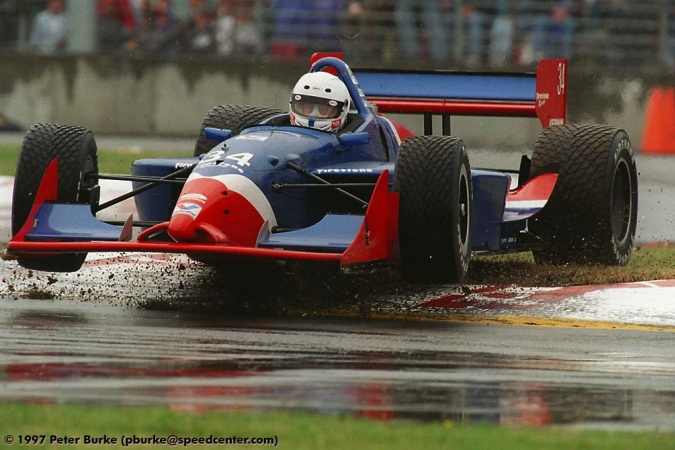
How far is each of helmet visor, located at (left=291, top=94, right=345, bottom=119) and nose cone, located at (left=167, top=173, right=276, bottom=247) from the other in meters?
Answer: 1.28

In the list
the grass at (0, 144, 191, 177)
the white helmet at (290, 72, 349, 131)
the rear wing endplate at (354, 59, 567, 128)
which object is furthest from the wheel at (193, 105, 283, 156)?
the grass at (0, 144, 191, 177)

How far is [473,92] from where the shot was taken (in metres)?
12.0

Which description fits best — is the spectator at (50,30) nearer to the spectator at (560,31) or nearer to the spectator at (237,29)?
the spectator at (237,29)

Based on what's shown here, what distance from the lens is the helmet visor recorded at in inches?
393

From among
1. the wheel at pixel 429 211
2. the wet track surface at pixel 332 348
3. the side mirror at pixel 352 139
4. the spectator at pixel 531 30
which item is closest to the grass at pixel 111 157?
the spectator at pixel 531 30

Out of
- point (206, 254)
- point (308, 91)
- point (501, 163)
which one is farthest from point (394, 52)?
point (206, 254)

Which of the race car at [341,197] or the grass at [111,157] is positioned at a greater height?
the race car at [341,197]

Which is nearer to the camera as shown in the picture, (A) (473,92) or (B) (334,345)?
(B) (334,345)

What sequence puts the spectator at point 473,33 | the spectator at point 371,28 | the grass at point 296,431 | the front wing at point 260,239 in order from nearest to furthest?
the grass at point 296,431, the front wing at point 260,239, the spectator at point 473,33, the spectator at point 371,28

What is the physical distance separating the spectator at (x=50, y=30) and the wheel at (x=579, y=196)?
15.1 m

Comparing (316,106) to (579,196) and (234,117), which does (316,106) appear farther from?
(579,196)

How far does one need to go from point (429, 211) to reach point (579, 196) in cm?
224

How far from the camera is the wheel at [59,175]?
30.5ft

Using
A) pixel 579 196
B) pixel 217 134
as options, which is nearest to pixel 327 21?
pixel 579 196
